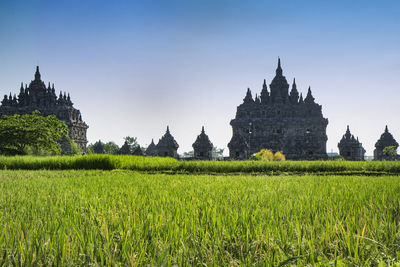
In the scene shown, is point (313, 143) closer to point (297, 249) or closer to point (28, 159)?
point (28, 159)

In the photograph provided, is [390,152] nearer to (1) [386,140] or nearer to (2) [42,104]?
(1) [386,140]

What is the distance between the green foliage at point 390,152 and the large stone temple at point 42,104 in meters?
52.9

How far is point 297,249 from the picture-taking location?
155 cm

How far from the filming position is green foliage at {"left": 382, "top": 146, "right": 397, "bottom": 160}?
37.6 metres

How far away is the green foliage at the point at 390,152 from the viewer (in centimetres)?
3763

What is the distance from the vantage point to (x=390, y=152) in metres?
37.7

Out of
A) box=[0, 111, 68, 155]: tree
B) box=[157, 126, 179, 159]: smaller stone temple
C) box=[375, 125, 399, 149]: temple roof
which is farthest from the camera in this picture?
box=[375, 125, 399, 149]: temple roof

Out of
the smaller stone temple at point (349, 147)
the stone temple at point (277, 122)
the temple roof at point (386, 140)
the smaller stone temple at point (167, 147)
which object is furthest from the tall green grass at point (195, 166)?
the temple roof at point (386, 140)

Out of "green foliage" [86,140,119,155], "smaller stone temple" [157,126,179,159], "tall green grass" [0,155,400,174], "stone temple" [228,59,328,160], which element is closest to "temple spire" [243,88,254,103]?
"stone temple" [228,59,328,160]

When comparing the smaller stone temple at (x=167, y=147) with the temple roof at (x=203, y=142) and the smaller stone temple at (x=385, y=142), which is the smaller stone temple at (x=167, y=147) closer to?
the temple roof at (x=203, y=142)

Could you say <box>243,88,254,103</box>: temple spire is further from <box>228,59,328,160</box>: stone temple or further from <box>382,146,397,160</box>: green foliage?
<box>382,146,397,160</box>: green foliage

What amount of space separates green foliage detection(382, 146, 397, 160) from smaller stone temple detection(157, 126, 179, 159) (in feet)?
90.9

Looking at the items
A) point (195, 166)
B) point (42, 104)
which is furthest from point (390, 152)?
point (42, 104)

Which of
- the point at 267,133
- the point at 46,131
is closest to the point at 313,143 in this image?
the point at 267,133
